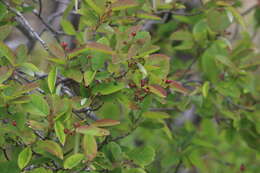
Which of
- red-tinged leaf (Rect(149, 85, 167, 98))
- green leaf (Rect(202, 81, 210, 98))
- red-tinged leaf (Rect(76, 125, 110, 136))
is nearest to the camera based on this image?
red-tinged leaf (Rect(76, 125, 110, 136))

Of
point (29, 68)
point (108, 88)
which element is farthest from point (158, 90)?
point (29, 68)

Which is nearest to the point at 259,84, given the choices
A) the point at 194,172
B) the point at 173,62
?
the point at 173,62

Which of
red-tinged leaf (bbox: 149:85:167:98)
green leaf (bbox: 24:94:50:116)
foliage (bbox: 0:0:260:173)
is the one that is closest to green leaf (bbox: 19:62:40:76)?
foliage (bbox: 0:0:260:173)

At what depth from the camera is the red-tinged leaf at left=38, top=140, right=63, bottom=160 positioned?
3.40ft

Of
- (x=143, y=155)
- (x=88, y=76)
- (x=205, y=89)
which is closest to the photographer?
(x=88, y=76)

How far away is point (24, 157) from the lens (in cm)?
107

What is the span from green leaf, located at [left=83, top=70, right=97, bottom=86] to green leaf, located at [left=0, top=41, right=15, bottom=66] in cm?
23

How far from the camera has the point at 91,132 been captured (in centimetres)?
98

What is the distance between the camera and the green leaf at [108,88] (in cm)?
111

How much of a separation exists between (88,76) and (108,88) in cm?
7

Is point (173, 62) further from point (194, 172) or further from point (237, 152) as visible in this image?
point (194, 172)

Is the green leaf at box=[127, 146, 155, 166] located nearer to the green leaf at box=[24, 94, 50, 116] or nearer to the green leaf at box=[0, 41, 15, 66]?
the green leaf at box=[24, 94, 50, 116]

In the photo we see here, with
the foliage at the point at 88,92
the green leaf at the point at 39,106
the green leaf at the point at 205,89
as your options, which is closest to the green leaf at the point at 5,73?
the foliage at the point at 88,92

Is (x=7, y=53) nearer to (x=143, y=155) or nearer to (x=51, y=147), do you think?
(x=51, y=147)
